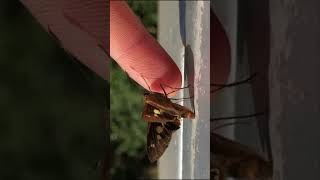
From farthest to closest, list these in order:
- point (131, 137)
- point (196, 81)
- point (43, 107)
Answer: point (131, 137), point (196, 81), point (43, 107)

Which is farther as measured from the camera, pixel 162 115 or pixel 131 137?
pixel 131 137

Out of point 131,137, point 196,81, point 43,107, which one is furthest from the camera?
point 131,137

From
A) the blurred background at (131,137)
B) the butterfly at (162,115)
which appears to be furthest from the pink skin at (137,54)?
the blurred background at (131,137)

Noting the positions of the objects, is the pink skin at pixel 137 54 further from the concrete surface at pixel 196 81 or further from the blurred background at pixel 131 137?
the blurred background at pixel 131 137

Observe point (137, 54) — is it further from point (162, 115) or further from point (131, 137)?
point (131, 137)

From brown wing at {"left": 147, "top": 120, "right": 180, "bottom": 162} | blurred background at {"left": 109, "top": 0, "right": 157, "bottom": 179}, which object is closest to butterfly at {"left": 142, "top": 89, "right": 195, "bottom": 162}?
brown wing at {"left": 147, "top": 120, "right": 180, "bottom": 162}

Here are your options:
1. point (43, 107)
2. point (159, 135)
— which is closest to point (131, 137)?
point (159, 135)

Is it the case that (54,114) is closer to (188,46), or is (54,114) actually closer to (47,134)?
(47,134)
